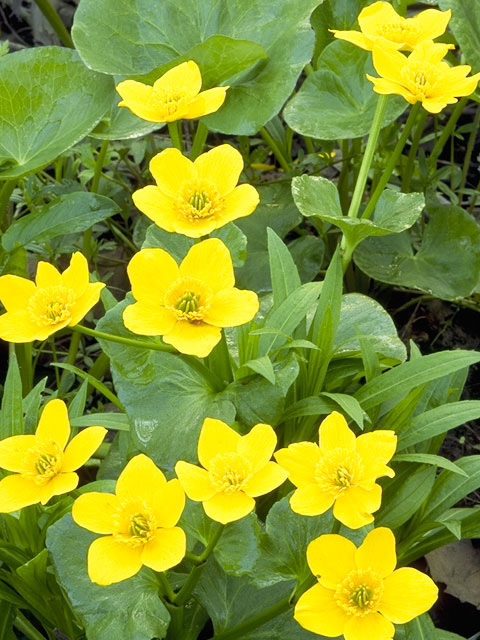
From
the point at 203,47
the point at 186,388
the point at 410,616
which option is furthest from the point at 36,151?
the point at 410,616

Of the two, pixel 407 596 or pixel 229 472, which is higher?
pixel 229 472

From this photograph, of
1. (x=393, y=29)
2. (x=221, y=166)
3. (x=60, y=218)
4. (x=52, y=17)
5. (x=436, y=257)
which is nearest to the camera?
(x=221, y=166)

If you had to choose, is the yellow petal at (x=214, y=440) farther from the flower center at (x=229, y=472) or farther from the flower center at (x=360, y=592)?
the flower center at (x=360, y=592)

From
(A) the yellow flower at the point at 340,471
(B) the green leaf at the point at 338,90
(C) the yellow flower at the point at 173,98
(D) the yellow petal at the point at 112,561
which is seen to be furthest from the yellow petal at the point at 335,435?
(B) the green leaf at the point at 338,90

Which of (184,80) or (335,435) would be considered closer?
(335,435)

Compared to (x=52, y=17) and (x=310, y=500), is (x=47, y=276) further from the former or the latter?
(x=52, y=17)

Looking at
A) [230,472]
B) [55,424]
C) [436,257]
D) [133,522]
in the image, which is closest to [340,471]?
[230,472]

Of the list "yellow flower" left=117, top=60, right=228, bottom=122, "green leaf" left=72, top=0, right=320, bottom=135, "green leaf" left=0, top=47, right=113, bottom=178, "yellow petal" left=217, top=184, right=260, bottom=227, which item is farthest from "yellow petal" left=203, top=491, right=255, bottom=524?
"green leaf" left=0, top=47, right=113, bottom=178

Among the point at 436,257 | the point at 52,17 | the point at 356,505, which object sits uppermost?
the point at 52,17
